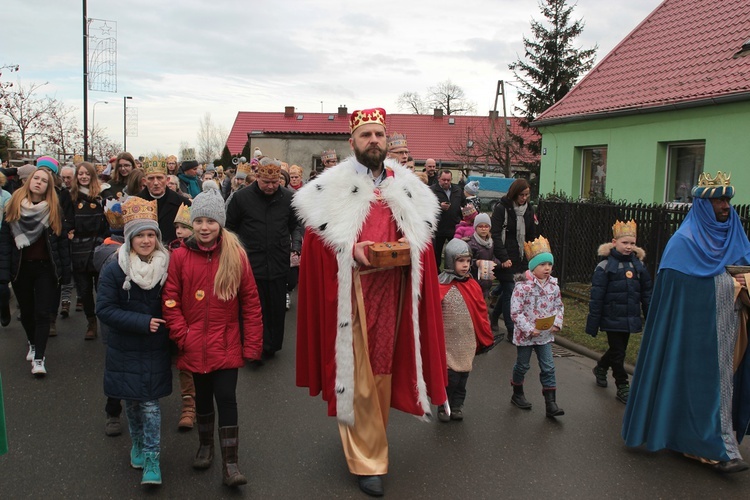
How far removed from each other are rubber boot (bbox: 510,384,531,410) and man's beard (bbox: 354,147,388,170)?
258 cm

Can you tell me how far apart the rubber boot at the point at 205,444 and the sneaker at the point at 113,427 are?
888 mm

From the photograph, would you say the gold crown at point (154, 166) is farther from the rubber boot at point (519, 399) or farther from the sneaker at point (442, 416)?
the rubber boot at point (519, 399)

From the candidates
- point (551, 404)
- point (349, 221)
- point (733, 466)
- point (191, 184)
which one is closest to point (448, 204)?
point (191, 184)

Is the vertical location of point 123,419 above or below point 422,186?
below

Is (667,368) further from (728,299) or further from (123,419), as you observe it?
(123,419)

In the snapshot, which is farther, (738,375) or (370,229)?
(738,375)

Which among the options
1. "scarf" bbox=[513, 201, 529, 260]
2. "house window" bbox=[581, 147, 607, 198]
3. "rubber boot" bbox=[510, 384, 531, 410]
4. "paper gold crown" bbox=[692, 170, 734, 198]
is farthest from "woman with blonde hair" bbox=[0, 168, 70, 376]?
"house window" bbox=[581, 147, 607, 198]

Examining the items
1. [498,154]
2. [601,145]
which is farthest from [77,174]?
[498,154]

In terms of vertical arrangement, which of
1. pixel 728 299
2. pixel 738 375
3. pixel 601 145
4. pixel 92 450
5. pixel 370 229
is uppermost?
pixel 601 145

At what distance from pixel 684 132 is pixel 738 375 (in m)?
9.26

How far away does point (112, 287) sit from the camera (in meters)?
4.20

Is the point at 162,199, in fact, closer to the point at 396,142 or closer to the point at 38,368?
the point at 38,368

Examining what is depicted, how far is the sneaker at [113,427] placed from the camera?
5121 millimetres

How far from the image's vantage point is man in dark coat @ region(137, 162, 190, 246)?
6973 mm
